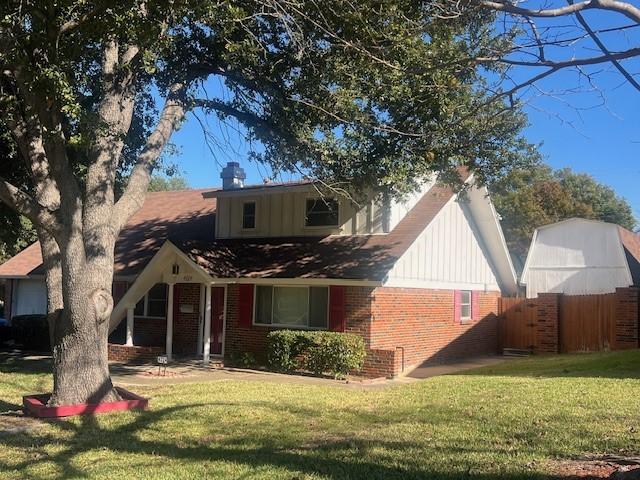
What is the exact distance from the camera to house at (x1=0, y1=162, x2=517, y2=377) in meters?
15.9

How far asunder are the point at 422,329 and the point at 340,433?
988 cm

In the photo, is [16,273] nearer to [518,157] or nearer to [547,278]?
[518,157]

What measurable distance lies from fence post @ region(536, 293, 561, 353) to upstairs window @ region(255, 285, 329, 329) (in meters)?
8.43

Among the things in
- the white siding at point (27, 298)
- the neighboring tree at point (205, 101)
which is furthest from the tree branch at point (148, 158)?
the white siding at point (27, 298)

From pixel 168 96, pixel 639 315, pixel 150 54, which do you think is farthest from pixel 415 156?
pixel 639 315

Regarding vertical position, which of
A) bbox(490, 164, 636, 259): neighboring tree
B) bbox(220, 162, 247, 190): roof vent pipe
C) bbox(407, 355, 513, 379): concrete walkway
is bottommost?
bbox(407, 355, 513, 379): concrete walkway

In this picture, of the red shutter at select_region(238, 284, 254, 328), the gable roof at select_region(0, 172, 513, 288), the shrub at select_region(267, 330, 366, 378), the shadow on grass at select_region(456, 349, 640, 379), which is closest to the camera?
the shadow on grass at select_region(456, 349, 640, 379)

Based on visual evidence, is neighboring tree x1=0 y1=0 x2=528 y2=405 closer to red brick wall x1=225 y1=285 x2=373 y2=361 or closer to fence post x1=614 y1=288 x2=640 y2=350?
red brick wall x1=225 y1=285 x2=373 y2=361

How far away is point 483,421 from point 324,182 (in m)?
6.59

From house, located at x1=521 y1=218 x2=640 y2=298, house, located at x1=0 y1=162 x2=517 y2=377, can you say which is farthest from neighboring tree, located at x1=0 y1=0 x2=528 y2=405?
house, located at x1=521 y1=218 x2=640 y2=298

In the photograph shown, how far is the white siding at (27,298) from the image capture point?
25.9 metres

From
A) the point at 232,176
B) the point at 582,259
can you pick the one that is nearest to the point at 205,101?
the point at 232,176

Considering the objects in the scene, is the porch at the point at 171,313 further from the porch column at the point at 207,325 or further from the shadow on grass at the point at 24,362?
the shadow on grass at the point at 24,362

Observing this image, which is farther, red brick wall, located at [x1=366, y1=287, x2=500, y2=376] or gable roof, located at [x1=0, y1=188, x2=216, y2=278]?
gable roof, located at [x1=0, y1=188, x2=216, y2=278]
